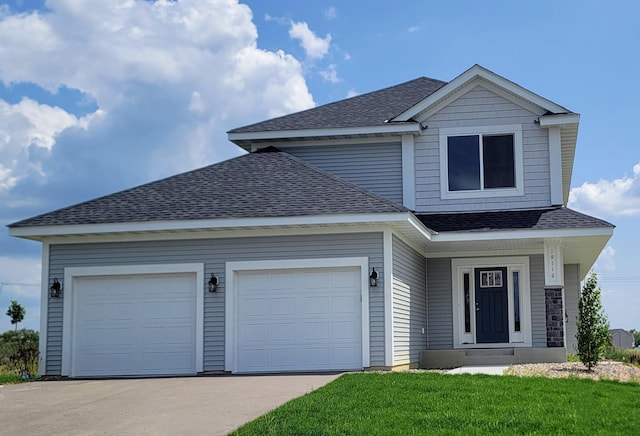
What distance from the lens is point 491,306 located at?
805 inches

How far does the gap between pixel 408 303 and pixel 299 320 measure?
2.80 meters

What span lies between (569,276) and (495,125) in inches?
257

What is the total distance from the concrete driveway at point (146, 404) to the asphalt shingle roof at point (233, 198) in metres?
3.28

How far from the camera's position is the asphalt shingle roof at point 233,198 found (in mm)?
16719

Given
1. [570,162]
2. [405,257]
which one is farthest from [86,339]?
[570,162]

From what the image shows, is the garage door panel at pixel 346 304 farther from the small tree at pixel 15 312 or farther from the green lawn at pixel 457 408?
the small tree at pixel 15 312

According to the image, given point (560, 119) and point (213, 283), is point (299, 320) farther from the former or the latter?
point (560, 119)

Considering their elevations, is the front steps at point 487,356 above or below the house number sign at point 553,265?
below

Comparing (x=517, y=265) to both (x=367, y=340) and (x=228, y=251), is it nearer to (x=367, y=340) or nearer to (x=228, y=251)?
(x=367, y=340)

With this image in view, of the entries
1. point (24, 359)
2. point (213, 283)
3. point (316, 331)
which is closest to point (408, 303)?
point (316, 331)

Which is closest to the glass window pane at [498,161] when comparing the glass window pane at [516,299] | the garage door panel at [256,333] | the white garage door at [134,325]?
the glass window pane at [516,299]

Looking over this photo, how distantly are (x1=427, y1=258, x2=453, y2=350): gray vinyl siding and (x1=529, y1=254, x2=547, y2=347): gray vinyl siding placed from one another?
196 cm

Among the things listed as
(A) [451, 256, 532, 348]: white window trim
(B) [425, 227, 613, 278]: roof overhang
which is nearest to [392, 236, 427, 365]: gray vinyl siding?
(B) [425, 227, 613, 278]: roof overhang

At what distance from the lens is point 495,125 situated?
20.5 metres
